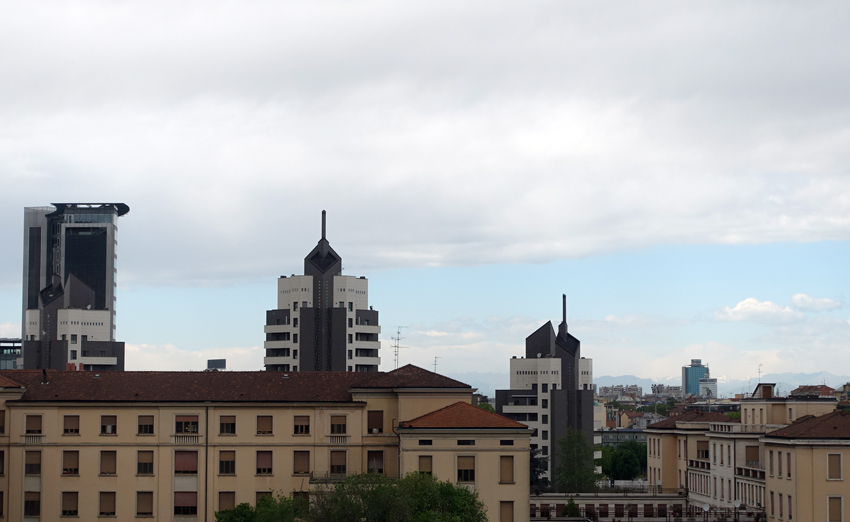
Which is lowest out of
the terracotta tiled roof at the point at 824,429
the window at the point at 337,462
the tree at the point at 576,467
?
the tree at the point at 576,467

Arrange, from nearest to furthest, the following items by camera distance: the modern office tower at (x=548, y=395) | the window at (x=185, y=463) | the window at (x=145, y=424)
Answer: the window at (x=185, y=463)
the window at (x=145, y=424)
the modern office tower at (x=548, y=395)

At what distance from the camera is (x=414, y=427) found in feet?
223

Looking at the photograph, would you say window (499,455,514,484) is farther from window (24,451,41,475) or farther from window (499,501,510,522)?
window (24,451,41,475)

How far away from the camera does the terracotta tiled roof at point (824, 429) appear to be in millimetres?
67812

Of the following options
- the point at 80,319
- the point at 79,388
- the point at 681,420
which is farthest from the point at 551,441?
the point at 79,388

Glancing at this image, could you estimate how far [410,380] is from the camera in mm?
73562

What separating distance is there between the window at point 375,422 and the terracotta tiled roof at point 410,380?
2125mm

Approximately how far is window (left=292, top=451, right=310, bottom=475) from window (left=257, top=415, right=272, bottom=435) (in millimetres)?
2544

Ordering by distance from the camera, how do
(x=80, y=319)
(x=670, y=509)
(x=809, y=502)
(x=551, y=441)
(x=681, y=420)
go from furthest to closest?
(x=80, y=319) → (x=551, y=441) → (x=681, y=420) → (x=670, y=509) → (x=809, y=502)

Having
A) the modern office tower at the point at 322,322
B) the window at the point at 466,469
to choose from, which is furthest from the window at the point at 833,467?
the modern office tower at the point at 322,322

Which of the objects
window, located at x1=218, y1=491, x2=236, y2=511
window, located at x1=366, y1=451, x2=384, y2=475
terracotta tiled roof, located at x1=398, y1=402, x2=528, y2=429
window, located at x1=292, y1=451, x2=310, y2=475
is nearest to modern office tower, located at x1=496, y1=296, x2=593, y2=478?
window, located at x1=366, y1=451, x2=384, y2=475

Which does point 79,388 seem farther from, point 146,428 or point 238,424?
point 238,424

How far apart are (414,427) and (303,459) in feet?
34.8

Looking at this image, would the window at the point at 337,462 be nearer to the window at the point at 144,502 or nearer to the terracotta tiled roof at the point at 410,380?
the terracotta tiled roof at the point at 410,380
